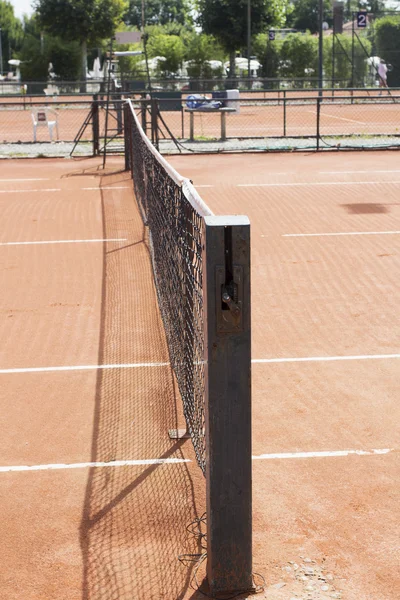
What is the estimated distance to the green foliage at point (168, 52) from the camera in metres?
57.5

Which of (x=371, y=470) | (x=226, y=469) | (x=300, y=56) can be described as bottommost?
(x=371, y=470)

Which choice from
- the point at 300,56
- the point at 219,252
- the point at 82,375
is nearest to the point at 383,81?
the point at 300,56

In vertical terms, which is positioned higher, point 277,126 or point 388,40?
point 388,40

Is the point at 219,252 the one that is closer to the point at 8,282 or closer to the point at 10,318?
the point at 10,318

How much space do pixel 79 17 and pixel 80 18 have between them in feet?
0.63

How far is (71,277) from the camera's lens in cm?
1077

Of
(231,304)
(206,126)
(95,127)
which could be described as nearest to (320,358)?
(231,304)

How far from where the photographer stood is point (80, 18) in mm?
56219

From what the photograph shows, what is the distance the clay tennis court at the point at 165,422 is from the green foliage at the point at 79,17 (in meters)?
46.1

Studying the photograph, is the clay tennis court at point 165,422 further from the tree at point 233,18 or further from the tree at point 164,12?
the tree at point 164,12

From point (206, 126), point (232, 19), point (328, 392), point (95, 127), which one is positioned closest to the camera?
point (328, 392)

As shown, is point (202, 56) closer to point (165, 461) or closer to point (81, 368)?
point (81, 368)

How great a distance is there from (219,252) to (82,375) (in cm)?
377

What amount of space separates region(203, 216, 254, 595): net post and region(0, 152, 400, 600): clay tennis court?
0.22 meters
